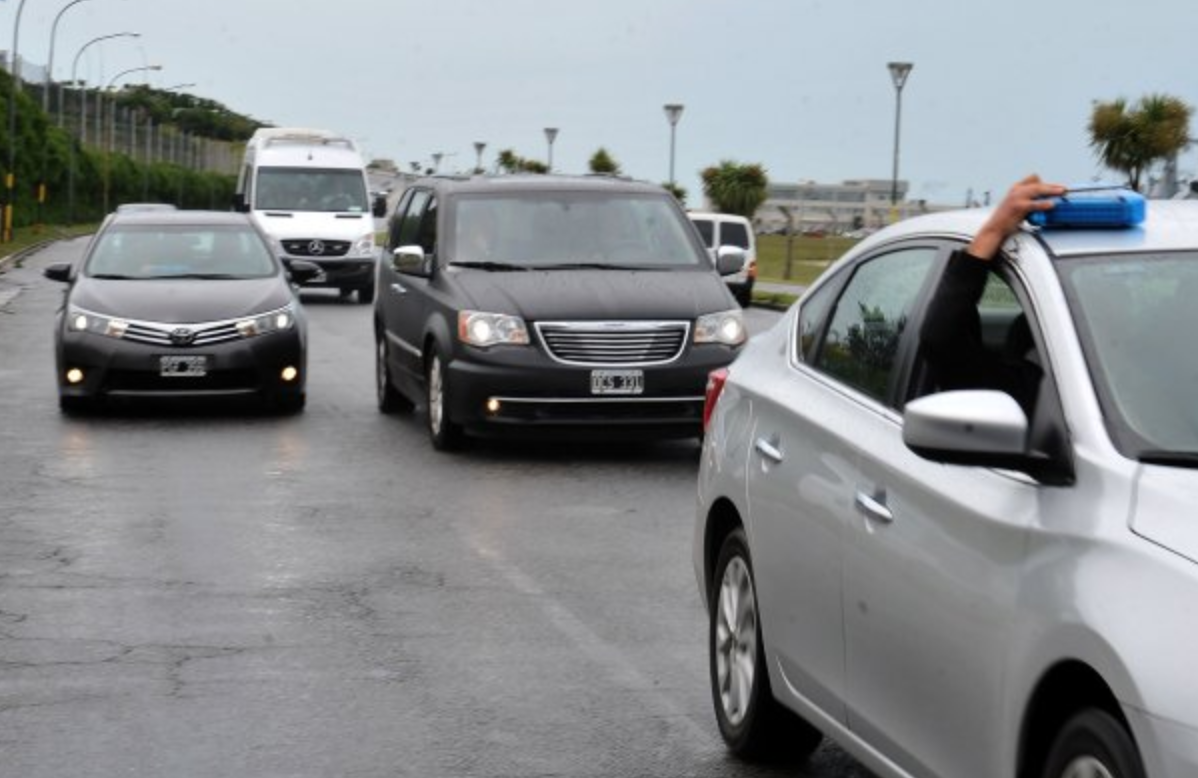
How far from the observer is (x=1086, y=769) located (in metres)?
4.41

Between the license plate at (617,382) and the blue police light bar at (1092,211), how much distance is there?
965 cm

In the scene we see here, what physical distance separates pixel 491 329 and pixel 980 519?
10.4m

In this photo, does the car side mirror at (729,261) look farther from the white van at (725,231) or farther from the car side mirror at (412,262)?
the white van at (725,231)

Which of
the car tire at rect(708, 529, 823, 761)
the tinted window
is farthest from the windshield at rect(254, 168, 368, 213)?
the car tire at rect(708, 529, 823, 761)

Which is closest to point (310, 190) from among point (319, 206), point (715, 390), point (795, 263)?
point (319, 206)

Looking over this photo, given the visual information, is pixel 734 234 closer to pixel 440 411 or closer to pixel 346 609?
pixel 440 411

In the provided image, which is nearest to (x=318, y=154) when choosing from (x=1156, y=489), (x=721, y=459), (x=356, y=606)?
(x=356, y=606)

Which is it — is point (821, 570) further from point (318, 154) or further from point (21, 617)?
point (318, 154)

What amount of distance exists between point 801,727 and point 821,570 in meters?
0.95

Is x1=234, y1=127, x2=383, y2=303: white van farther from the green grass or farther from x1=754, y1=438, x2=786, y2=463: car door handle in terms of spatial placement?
x1=754, y1=438, x2=786, y2=463: car door handle

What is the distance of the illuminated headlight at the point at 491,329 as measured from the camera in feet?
49.7

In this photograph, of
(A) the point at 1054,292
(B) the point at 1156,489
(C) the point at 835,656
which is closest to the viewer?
(B) the point at 1156,489

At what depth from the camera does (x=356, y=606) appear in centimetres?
975

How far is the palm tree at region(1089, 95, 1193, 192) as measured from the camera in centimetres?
5059
